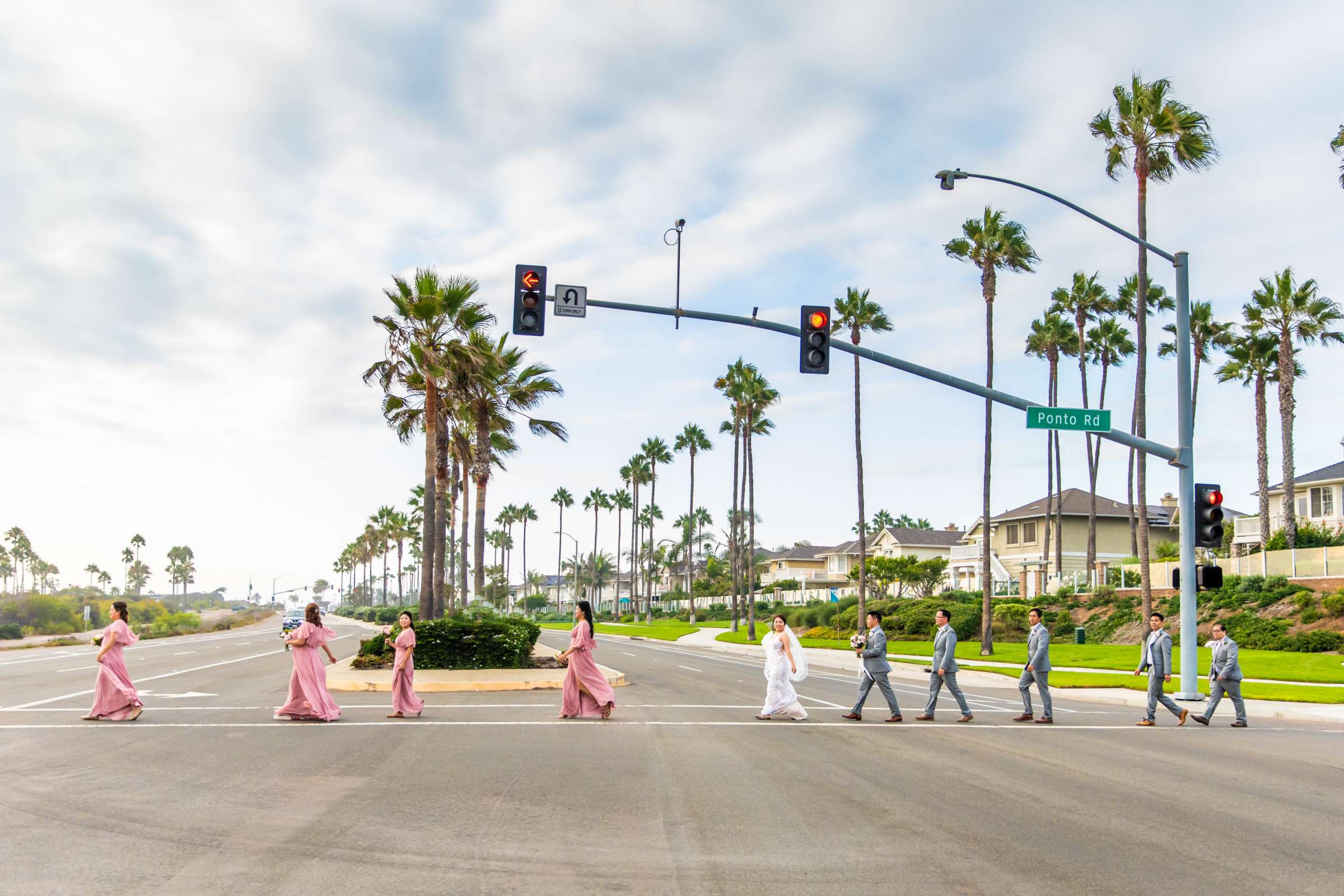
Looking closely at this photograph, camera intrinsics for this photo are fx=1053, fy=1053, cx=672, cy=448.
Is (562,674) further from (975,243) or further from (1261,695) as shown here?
(975,243)

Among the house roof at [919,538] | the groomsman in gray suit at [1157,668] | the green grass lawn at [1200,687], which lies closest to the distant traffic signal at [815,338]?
the groomsman in gray suit at [1157,668]

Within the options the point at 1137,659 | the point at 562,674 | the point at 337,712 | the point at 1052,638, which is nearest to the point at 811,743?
the point at 337,712

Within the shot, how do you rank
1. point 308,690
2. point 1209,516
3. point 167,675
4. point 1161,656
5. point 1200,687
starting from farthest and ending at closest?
point 167,675 < point 1200,687 < point 1209,516 < point 1161,656 < point 308,690

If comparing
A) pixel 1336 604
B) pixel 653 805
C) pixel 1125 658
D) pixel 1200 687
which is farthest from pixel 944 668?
pixel 1336 604

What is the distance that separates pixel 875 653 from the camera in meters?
16.8

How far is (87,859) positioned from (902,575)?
60254 mm

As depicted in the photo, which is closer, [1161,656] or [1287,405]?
[1161,656]

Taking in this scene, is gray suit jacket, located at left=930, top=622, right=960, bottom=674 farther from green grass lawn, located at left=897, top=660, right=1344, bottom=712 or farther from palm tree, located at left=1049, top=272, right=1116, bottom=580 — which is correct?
palm tree, located at left=1049, top=272, right=1116, bottom=580

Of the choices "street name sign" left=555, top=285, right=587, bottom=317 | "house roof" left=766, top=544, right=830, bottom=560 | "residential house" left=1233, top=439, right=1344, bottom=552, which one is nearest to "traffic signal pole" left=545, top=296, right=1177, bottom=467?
"street name sign" left=555, top=285, right=587, bottom=317

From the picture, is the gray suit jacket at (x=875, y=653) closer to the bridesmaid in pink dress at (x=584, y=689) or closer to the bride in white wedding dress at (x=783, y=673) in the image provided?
the bride in white wedding dress at (x=783, y=673)

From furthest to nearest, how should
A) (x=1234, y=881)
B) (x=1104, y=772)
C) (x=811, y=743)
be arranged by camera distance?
(x=811, y=743)
(x=1104, y=772)
(x=1234, y=881)

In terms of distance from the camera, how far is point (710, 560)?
128750 millimetres

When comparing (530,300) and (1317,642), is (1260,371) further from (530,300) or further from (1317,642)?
(530,300)

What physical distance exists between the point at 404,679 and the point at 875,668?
7284 millimetres
